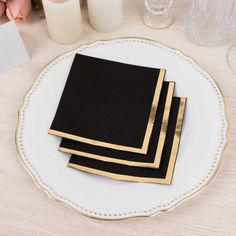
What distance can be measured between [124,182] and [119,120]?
0.29ft

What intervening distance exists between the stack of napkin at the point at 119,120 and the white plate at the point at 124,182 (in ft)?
0.05

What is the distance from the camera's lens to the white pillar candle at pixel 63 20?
24.7 inches

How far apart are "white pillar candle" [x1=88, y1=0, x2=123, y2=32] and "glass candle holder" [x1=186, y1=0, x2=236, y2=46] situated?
120 millimetres

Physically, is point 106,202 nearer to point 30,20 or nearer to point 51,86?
point 51,86

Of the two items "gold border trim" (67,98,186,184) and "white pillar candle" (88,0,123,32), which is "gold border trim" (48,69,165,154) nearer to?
"gold border trim" (67,98,186,184)

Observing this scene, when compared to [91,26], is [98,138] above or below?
below

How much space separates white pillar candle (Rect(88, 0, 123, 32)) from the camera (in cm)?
66

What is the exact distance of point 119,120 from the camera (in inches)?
22.7

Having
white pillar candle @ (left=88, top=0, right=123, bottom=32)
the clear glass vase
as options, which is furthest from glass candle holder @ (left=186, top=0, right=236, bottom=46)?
white pillar candle @ (left=88, top=0, right=123, bottom=32)

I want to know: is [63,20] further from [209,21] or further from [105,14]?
[209,21]

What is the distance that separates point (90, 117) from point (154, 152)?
10cm

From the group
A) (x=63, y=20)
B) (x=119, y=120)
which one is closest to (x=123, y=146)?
(x=119, y=120)

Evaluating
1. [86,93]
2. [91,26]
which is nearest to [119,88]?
[86,93]

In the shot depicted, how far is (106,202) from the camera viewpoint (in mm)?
521
